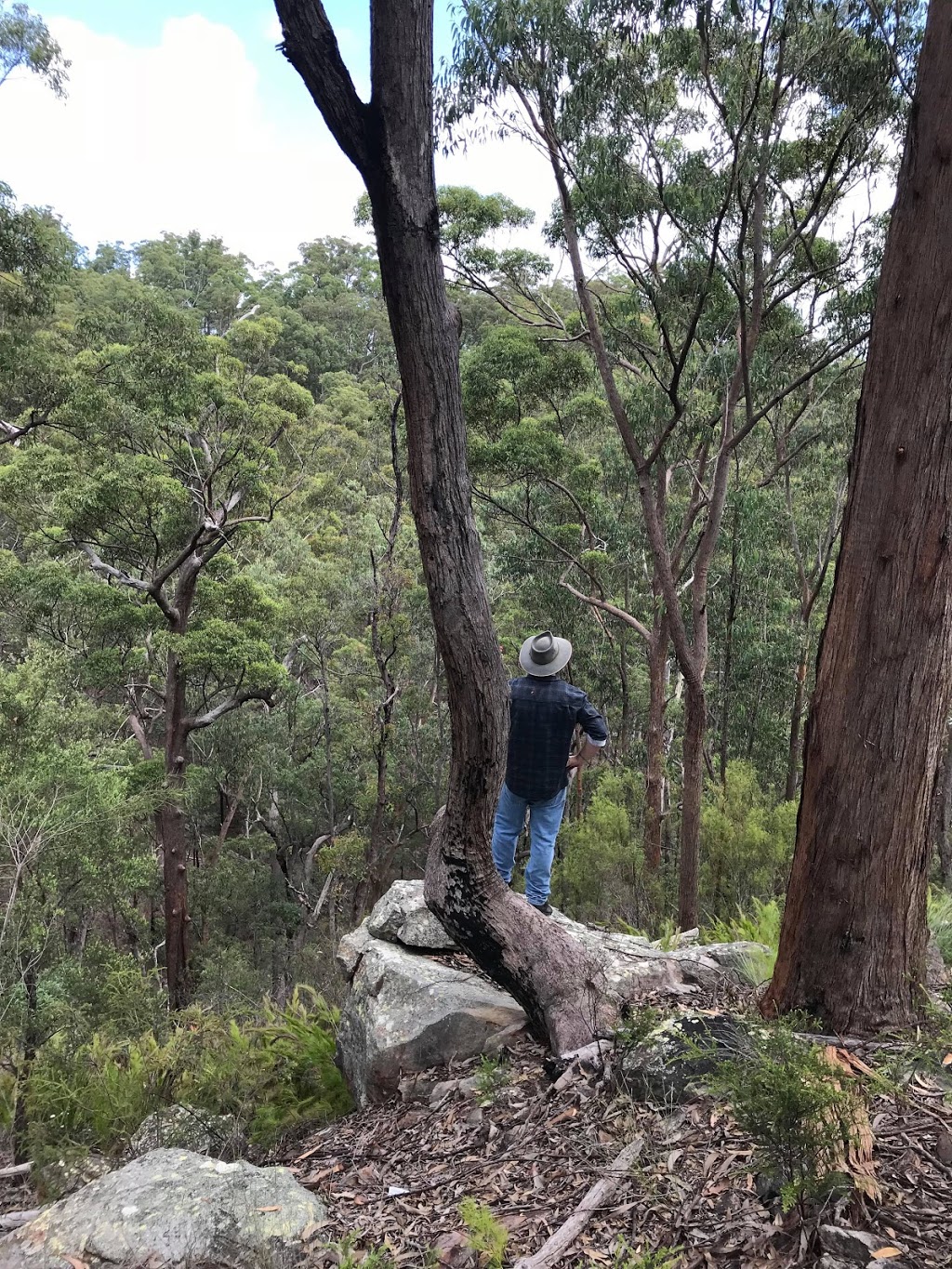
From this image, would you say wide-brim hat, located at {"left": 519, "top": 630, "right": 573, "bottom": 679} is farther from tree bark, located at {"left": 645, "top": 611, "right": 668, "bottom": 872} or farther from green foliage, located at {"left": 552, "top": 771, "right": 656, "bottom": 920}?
green foliage, located at {"left": 552, "top": 771, "right": 656, "bottom": 920}

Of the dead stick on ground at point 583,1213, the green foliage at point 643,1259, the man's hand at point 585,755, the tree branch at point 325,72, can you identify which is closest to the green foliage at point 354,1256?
the dead stick on ground at point 583,1213

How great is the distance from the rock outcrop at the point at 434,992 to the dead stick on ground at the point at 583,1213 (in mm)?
945

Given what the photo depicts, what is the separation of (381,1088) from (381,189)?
368 cm

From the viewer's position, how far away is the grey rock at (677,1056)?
109 inches

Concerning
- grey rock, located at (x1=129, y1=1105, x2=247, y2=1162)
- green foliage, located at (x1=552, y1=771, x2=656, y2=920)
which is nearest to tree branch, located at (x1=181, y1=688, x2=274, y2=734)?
green foliage, located at (x1=552, y1=771, x2=656, y2=920)

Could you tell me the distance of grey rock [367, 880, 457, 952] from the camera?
475 centimetres

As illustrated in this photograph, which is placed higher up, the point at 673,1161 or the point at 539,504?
the point at 539,504

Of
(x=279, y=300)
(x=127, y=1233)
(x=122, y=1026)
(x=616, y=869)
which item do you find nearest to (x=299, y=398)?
(x=616, y=869)

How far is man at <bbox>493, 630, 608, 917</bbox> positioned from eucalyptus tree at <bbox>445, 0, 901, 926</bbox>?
12.4 ft

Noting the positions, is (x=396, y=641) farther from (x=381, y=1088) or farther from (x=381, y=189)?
(x=381, y=189)

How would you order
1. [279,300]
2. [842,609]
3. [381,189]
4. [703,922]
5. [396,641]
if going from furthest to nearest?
[279,300] → [396,641] → [703,922] → [842,609] → [381,189]

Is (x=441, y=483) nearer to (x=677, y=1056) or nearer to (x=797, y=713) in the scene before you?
(x=677, y=1056)

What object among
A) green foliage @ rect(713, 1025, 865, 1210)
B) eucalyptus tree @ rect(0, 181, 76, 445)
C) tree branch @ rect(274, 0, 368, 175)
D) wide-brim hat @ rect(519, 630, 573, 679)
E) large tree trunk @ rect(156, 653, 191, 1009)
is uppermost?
eucalyptus tree @ rect(0, 181, 76, 445)

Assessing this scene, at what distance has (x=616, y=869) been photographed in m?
12.4
